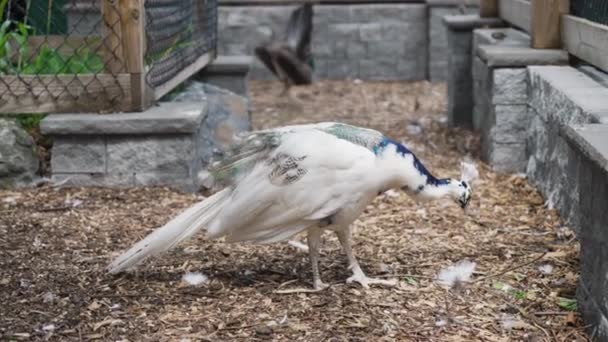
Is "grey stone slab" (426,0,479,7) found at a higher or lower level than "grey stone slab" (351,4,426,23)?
higher

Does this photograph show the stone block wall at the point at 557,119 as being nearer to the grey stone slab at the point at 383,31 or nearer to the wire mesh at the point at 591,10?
the wire mesh at the point at 591,10

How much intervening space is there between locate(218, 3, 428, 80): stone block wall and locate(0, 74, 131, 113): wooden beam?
5909 mm

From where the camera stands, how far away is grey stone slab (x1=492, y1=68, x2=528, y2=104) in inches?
233

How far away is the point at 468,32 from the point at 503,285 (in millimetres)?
4243

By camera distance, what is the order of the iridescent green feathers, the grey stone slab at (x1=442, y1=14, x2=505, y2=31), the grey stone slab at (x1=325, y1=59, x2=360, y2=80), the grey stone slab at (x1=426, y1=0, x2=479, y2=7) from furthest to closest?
1. the grey stone slab at (x1=325, y1=59, x2=360, y2=80)
2. the grey stone slab at (x1=426, y1=0, x2=479, y2=7)
3. the grey stone slab at (x1=442, y1=14, x2=505, y2=31)
4. the iridescent green feathers

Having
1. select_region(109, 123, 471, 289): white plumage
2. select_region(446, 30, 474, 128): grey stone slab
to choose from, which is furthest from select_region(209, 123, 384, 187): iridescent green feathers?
select_region(446, 30, 474, 128): grey stone slab

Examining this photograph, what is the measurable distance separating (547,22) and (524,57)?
0.31 metres

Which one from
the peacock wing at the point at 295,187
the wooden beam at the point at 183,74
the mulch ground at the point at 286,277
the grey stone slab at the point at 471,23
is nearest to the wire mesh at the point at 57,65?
the wooden beam at the point at 183,74

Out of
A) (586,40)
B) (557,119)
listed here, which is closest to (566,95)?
(557,119)

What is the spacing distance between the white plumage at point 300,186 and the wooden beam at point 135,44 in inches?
69.2

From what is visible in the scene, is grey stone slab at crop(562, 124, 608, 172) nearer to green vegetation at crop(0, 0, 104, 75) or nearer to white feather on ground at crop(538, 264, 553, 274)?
white feather on ground at crop(538, 264, 553, 274)

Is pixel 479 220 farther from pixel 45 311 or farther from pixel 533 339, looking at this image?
pixel 45 311

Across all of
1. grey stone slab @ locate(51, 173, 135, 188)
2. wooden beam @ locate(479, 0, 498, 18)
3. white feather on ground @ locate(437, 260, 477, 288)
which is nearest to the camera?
white feather on ground @ locate(437, 260, 477, 288)

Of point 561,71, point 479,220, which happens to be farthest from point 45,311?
point 561,71
